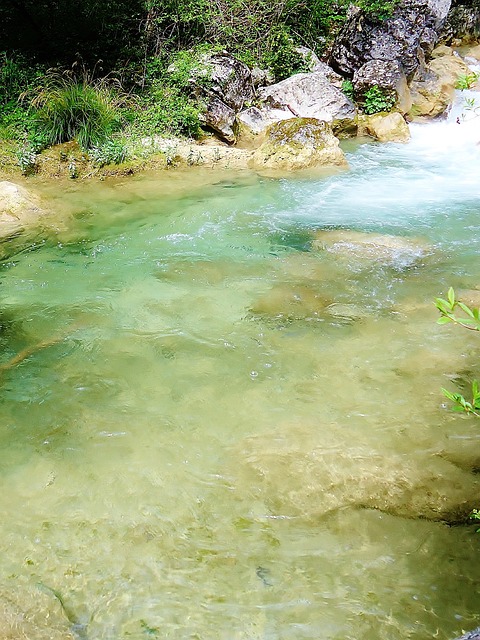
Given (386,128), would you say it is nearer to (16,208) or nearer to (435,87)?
(435,87)

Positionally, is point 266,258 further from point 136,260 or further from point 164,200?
point 164,200

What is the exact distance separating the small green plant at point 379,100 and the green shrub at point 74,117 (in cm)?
544

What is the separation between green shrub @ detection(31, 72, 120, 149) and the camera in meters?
8.52

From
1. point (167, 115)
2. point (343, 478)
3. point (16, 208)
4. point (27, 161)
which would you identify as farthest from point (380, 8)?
point (343, 478)

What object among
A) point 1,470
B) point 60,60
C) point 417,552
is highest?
point 60,60

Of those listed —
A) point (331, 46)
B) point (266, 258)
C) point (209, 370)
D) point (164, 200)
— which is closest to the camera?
point (209, 370)

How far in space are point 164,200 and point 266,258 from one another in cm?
249

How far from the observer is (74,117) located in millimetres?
8586

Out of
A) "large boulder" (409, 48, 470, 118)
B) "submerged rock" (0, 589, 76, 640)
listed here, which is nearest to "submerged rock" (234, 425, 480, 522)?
"submerged rock" (0, 589, 76, 640)

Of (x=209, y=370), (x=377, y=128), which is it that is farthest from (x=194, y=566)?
(x=377, y=128)

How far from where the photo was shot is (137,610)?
213cm

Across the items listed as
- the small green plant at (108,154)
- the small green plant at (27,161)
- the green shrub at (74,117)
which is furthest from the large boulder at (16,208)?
the green shrub at (74,117)

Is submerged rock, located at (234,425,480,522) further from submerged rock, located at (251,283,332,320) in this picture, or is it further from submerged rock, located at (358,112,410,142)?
submerged rock, located at (358,112,410,142)

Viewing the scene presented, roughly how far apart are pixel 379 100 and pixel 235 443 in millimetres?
9983
